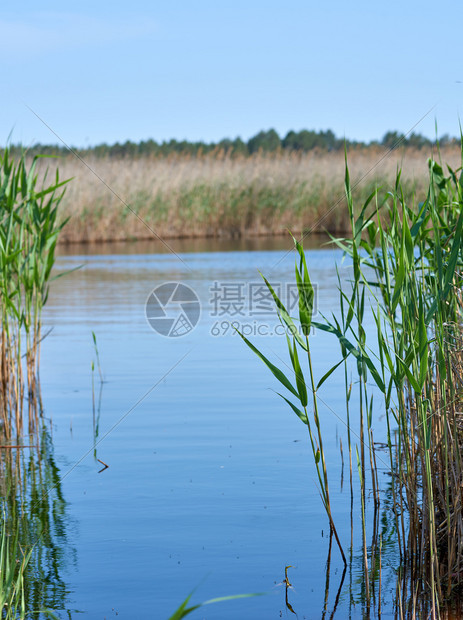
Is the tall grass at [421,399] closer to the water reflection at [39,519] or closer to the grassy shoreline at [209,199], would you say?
the water reflection at [39,519]

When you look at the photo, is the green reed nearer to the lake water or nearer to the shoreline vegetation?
the lake water

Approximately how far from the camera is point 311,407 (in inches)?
177

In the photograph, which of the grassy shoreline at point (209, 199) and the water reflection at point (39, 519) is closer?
the water reflection at point (39, 519)
